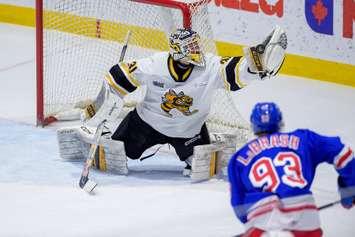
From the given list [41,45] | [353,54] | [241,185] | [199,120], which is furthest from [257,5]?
[241,185]

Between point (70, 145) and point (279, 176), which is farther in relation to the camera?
point (70, 145)

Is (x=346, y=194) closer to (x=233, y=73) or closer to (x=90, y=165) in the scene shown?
(x=233, y=73)

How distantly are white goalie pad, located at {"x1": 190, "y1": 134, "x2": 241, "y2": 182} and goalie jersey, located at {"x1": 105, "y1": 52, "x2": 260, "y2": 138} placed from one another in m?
0.13

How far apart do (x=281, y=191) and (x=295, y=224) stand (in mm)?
111

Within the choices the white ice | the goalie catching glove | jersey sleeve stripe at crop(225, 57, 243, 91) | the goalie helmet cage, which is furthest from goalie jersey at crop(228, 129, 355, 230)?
the goalie helmet cage

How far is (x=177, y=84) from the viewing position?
17.0ft

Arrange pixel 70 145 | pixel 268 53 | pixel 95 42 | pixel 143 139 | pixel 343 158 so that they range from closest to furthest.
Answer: pixel 343 158, pixel 268 53, pixel 143 139, pixel 70 145, pixel 95 42

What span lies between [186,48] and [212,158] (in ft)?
1.80

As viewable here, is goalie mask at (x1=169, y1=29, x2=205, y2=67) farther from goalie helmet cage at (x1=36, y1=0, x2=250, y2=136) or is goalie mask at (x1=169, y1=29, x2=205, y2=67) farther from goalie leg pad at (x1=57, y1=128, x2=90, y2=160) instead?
goalie leg pad at (x1=57, y1=128, x2=90, y2=160)

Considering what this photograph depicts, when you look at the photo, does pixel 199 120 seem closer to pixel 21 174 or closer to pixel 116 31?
pixel 21 174

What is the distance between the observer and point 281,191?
11.5 feet

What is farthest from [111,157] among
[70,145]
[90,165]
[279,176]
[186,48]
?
[279,176]

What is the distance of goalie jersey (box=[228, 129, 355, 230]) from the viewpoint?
138 inches

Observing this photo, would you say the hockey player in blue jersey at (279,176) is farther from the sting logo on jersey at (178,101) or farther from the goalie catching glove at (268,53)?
the sting logo on jersey at (178,101)
